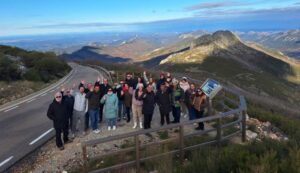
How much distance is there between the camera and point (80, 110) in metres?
12.2

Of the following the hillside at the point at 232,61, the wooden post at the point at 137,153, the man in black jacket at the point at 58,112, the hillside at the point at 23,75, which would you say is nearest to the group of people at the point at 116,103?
the man in black jacket at the point at 58,112

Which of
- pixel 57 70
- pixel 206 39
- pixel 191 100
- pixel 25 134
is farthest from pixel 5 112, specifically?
pixel 206 39

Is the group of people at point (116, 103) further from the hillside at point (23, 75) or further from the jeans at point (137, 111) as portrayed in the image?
the hillside at point (23, 75)

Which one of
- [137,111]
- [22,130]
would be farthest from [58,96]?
[22,130]

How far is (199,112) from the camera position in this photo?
12.7 m

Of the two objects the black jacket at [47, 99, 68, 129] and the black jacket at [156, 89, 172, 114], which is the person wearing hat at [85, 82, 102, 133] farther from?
the black jacket at [156, 89, 172, 114]

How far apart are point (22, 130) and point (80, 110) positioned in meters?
3.13

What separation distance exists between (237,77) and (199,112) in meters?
90.4

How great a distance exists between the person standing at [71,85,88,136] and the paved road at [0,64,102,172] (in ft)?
3.47

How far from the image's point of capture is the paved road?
36.3 ft

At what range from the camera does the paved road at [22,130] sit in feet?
36.3

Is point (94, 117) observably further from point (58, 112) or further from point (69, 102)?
point (58, 112)

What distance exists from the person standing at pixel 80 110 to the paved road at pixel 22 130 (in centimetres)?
106

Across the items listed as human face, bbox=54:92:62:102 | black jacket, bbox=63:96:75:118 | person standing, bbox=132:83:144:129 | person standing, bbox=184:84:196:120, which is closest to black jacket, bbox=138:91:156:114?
person standing, bbox=132:83:144:129
